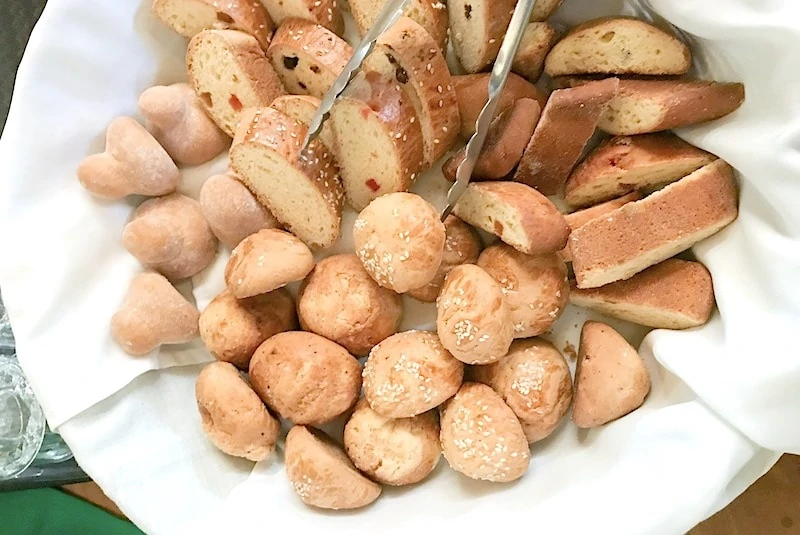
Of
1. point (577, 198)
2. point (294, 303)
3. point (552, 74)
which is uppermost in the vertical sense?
point (552, 74)

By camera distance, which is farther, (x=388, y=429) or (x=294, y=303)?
(x=294, y=303)

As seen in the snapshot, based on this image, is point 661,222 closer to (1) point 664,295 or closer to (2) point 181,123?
(1) point 664,295

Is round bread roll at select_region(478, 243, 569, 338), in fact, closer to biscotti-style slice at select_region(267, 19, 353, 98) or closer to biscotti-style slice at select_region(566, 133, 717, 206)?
biscotti-style slice at select_region(566, 133, 717, 206)

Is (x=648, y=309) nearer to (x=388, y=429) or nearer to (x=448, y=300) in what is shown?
(x=448, y=300)

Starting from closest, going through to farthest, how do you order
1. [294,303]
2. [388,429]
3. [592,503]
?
1. [592,503]
2. [388,429]
3. [294,303]

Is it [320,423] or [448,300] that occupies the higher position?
[448,300]

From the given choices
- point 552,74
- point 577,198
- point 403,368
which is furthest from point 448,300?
point 552,74

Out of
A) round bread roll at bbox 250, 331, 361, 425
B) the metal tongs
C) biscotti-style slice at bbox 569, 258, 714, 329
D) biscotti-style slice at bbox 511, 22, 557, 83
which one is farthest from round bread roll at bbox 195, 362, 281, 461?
biscotti-style slice at bbox 511, 22, 557, 83
